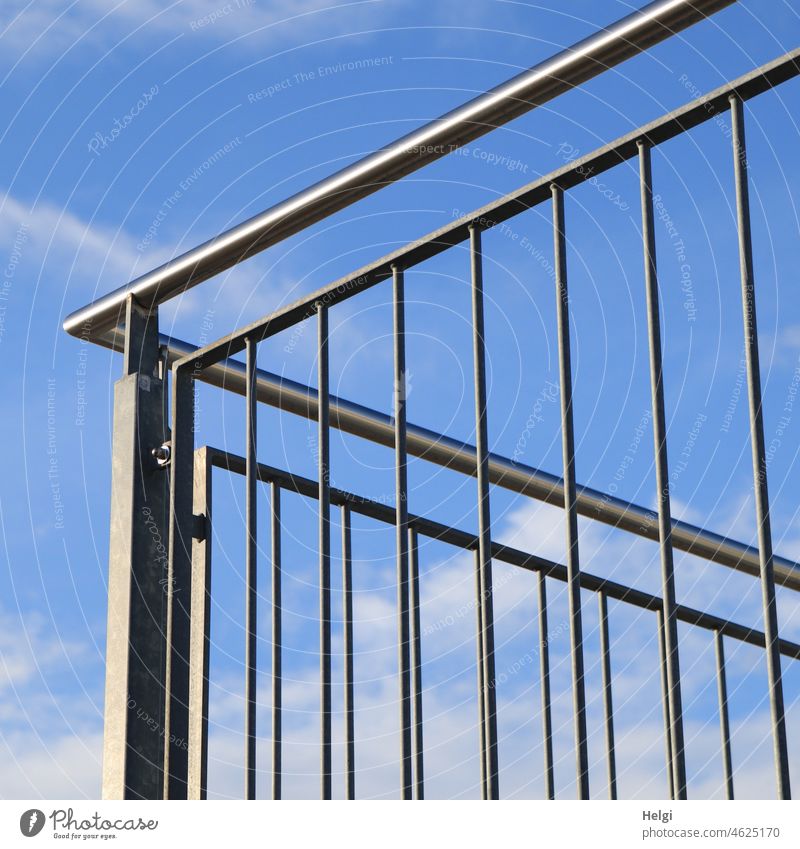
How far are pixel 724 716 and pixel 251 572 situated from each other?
1042 mm

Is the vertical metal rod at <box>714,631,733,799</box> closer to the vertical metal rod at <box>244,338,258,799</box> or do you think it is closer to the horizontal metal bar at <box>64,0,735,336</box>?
the vertical metal rod at <box>244,338,258,799</box>

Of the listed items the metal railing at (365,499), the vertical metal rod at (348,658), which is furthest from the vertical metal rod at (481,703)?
the vertical metal rod at (348,658)

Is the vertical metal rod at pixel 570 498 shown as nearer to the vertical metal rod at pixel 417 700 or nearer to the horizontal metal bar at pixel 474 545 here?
the vertical metal rod at pixel 417 700

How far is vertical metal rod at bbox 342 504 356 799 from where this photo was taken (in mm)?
1895

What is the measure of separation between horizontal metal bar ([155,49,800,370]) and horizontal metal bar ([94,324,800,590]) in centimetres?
9

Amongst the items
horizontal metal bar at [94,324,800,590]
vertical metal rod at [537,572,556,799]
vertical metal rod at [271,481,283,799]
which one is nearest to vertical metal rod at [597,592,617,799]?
vertical metal rod at [537,572,556,799]

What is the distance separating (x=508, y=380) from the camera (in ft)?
6.95

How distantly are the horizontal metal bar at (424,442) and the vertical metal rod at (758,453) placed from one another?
3.10 feet

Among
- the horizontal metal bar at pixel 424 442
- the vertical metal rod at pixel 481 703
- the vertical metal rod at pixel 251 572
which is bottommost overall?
the vertical metal rod at pixel 481 703

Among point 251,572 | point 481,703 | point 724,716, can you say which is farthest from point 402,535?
point 724,716

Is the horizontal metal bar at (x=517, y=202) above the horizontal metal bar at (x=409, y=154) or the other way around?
the other way around

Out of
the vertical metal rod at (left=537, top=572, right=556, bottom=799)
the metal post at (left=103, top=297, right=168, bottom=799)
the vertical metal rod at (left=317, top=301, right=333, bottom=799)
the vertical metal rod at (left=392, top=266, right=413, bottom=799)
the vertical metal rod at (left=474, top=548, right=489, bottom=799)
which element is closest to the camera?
the vertical metal rod at (left=474, top=548, right=489, bottom=799)

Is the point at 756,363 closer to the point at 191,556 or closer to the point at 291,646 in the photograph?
the point at 291,646

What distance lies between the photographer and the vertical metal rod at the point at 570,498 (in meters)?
1.55
